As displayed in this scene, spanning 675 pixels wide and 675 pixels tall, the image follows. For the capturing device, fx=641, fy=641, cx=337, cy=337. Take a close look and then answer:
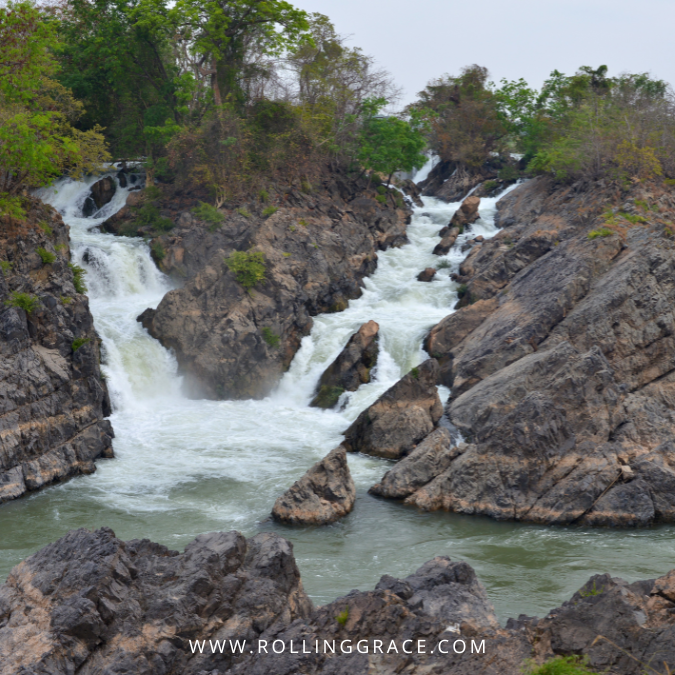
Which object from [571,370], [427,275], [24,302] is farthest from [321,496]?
[427,275]

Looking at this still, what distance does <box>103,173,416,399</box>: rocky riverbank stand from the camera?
27.3 m

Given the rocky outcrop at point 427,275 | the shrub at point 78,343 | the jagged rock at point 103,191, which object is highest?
the jagged rock at point 103,191

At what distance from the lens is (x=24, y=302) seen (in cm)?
2027

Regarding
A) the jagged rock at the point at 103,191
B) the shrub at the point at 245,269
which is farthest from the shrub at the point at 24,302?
the jagged rock at the point at 103,191

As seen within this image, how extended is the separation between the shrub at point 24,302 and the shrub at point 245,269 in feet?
→ 32.2

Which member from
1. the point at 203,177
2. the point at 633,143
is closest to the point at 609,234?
the point at 633,143

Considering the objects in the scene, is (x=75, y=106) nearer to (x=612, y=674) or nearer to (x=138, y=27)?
(x=138, y=27)

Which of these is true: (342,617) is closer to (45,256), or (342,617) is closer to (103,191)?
(45,256)

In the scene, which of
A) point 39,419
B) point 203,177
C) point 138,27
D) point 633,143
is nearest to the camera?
point 39,419

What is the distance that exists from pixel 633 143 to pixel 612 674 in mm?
30255

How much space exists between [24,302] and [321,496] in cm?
1138

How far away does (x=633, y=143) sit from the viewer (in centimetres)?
3191

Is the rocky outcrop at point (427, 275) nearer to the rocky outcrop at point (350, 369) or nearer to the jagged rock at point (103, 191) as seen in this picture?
the rocky outcrop at point (350, 369)

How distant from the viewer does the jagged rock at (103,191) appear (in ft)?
117
